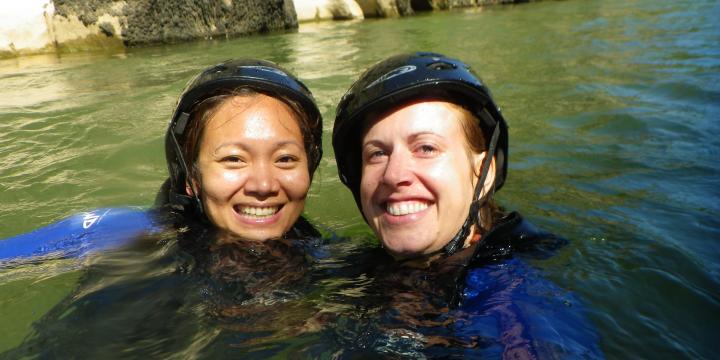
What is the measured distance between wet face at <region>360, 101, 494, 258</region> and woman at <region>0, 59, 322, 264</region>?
609 millimetres

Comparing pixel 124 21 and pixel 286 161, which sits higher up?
pixel 124 21

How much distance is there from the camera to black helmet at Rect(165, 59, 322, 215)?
11.3 feet

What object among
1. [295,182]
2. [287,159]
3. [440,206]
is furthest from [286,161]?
[440,206]

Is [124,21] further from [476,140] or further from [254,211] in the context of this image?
[476,140]

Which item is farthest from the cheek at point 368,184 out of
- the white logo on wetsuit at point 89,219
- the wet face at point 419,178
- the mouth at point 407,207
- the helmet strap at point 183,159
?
the white logo on wetsuit at point 89,219

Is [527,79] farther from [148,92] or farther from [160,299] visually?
[160,299]

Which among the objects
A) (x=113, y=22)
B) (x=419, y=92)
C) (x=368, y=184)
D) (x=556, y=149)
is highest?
(x=113, y=22)

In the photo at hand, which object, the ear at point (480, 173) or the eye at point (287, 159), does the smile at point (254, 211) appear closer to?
the eye at point (287, 159)

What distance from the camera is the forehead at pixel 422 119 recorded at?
9.54 feet

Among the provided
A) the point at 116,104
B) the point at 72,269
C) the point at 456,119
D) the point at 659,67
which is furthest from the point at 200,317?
the point at 659,67

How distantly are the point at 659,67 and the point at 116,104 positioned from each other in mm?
7076

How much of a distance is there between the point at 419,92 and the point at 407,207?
54 centimetres

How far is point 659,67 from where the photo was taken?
328 inches

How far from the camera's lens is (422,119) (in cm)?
293
